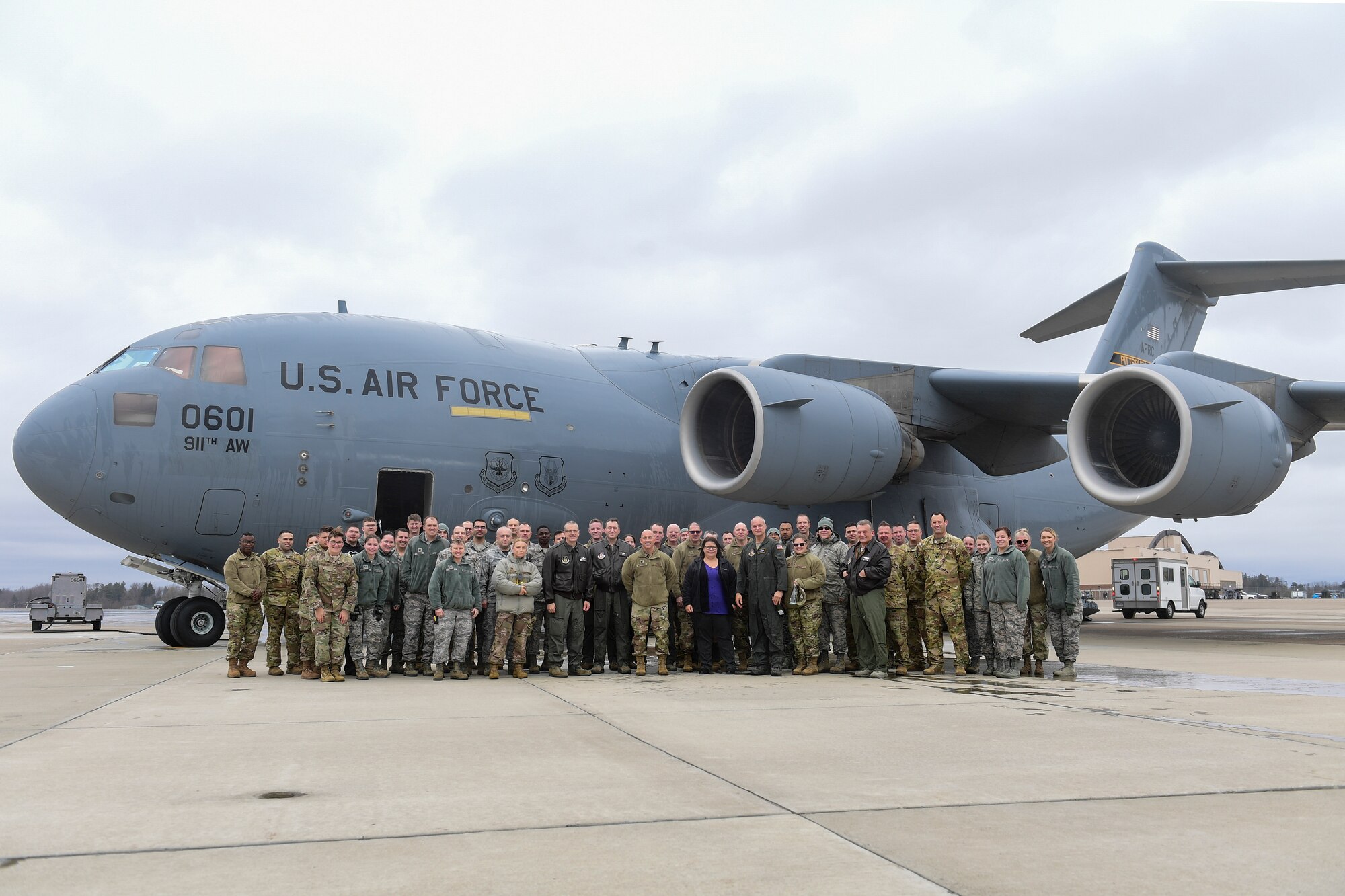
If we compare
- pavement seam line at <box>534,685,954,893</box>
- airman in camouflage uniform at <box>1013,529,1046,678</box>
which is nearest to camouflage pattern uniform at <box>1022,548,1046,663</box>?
airman in camouflage uniform at <box>1013,529,1046,678</box>

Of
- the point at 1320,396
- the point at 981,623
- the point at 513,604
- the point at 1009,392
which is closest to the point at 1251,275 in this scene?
the point at 1320,396

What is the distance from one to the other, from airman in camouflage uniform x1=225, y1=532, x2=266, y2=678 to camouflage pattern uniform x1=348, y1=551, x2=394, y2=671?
2.75 ft

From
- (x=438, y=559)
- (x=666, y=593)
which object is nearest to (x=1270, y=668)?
(x=666, y=593)

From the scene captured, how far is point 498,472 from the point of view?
39.3 ft

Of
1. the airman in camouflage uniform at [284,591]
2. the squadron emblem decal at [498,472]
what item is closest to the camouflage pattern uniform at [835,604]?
the squadron emblem decal at [498,472]

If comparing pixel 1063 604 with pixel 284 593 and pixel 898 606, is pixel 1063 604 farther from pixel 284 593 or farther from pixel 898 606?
pixel 284 593

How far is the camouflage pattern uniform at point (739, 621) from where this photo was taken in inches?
382

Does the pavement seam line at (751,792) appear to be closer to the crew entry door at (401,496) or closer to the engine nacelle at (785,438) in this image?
the crew entry door at (401,496)

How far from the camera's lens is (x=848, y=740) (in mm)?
5043

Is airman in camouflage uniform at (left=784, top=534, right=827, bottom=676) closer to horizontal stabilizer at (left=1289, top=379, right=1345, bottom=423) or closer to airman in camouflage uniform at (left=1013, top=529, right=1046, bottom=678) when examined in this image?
airman in camouflage uniform at (left=1013, top=529, right=1046, bottom=678)

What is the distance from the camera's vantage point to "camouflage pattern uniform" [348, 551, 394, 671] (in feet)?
29.4

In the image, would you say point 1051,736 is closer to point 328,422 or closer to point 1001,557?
point 1001,557

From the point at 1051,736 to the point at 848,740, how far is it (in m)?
1.02

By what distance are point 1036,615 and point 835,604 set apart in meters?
1.77
